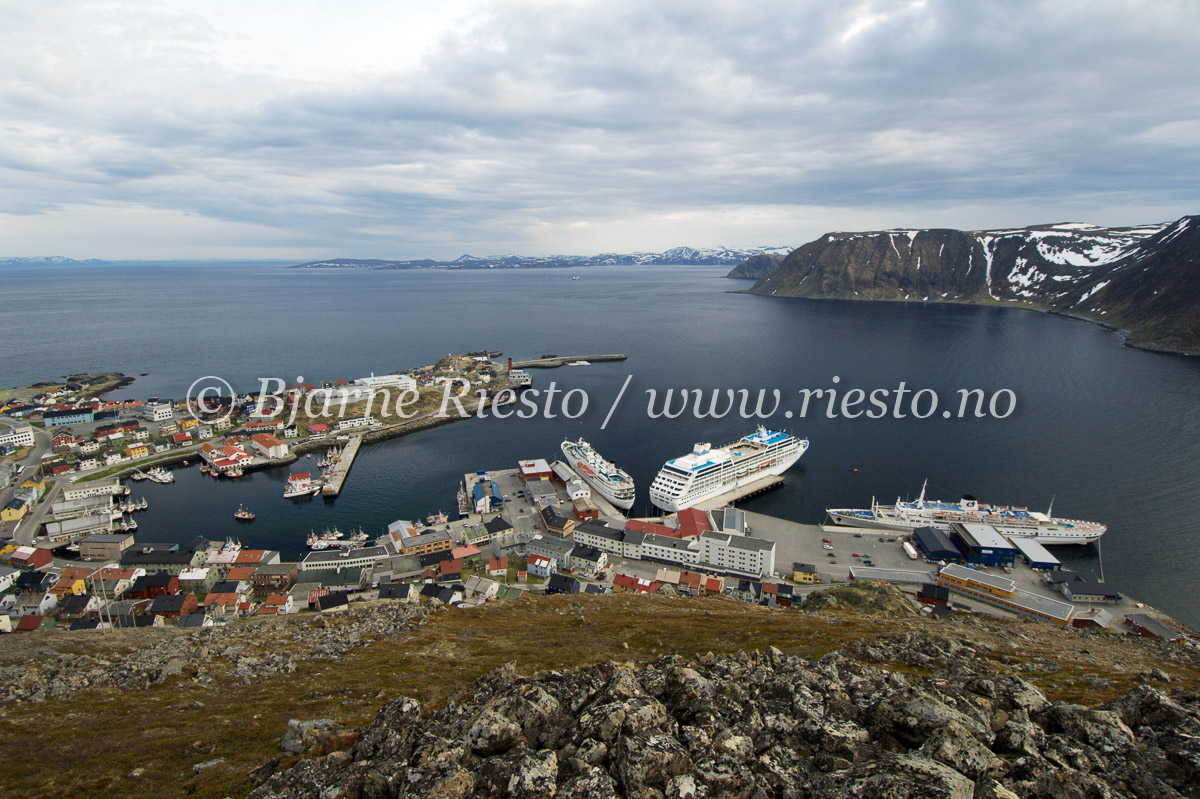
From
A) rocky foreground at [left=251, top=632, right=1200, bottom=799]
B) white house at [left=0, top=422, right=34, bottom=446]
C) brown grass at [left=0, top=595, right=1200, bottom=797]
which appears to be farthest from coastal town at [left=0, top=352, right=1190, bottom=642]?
rocky foreground at [left=251, top=632, right=1200, bottom=799]

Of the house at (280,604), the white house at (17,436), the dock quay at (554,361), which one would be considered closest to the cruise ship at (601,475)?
the house at (280,604)

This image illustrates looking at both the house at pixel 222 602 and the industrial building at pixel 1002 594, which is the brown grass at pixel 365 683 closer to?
the industrial building at pixel 1002 594

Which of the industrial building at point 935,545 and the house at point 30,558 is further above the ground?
the house at point 30,558

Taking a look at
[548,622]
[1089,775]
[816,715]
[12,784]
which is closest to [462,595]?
[548,622]

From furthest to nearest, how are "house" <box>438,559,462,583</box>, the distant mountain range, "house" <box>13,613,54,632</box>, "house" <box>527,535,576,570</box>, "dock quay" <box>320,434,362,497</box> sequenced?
the distant mountain range, "dock quay" <box>320,434,362,497</box>, "house" <box>527,535,576,570</box>, "house" <box>438,559,462,583</box>, "house" <box>13,613,54,632</box>

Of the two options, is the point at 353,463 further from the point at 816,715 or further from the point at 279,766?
the point at 816,715

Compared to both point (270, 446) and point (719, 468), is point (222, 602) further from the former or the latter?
point (719, 468)

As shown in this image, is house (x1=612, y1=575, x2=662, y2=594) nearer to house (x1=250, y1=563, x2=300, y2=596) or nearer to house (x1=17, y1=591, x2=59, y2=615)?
house (x1=250, y1=563, x2=300, y2=596)
